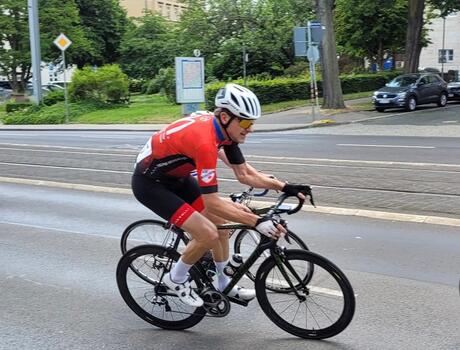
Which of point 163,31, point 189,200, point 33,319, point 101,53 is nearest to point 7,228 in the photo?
point 33,319

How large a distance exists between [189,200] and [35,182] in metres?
7.63

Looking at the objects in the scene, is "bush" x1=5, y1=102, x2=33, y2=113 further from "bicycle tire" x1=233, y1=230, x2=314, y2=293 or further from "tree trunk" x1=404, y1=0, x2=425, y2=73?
"bicycle tire" x1=233, y1=230, x2=314, y2=293

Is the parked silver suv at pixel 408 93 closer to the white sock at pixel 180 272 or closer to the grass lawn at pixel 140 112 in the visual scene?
Result: the grass lawn at pixel 140 112

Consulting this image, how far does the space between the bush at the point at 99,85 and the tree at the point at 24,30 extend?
1072 cm

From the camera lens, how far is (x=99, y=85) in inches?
1393

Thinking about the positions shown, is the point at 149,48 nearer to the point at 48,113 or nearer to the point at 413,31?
the point at 48,113

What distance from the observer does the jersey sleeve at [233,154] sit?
13.9 feet

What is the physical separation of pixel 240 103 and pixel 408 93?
25.6m

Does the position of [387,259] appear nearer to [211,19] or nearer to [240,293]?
[240,293]

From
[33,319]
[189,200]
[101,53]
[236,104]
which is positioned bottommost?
[33,319]

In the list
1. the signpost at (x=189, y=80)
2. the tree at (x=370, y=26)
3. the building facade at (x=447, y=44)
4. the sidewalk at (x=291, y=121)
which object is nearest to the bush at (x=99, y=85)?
the sidewalk at (x=291, y=121)

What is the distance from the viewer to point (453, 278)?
5270 mm

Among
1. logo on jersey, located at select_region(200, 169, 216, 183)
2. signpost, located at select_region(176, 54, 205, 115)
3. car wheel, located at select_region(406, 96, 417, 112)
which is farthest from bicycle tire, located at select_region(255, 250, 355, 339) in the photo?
car wheel, located at select_region(406, 96, 417, 112)

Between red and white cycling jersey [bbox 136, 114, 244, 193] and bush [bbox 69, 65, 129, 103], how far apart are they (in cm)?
3167
